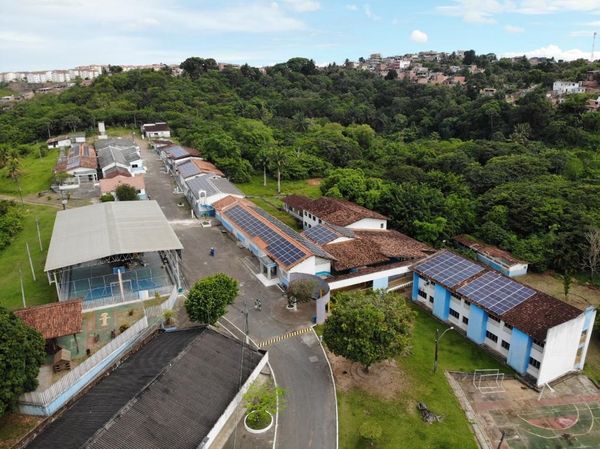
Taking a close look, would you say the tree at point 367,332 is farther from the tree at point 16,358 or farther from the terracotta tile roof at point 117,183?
the terracotta tile roof at point 117,183

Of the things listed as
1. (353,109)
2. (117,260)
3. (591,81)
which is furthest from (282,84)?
(117,260)

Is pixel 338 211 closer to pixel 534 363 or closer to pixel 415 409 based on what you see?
pixel 534 363

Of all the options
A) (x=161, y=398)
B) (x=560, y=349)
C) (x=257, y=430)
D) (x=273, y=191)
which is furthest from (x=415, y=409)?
(x=273, y=191)

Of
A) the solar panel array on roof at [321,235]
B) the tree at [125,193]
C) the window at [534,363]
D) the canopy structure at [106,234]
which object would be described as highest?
the canopy structure at [106,234]

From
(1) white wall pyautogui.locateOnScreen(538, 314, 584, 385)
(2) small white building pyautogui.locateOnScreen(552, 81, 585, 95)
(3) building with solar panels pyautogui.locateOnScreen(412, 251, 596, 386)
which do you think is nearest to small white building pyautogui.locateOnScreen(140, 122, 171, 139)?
(3) building with solar panels pyautogui.locateOnScreen(412, 251, 596, 386)

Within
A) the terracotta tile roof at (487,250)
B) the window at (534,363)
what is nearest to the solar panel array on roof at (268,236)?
the window at (534,363)

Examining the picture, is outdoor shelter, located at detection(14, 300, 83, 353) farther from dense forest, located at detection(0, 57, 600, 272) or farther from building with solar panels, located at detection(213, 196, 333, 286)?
dense forest, located at detection(0, 57, 600, 272)

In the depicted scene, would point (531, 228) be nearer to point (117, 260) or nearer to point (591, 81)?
point (117, 260)
